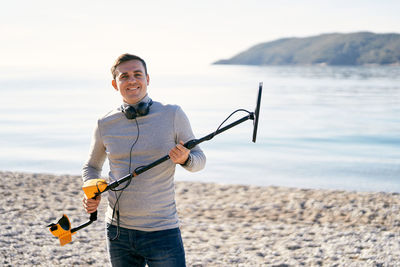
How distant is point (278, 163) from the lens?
16641mm

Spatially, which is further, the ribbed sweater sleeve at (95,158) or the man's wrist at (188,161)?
the ribbed sweater sleeve at (95,158)

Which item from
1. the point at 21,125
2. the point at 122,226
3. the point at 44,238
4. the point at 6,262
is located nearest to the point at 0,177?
the point at 44,238

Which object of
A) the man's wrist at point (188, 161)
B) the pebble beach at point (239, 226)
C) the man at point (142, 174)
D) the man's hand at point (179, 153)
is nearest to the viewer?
the man's hand at point (179, 153)

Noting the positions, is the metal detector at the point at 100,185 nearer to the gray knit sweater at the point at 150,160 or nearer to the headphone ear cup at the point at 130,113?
the gray knit sweater at the point at 150,160

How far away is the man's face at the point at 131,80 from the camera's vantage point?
2744 millimetres

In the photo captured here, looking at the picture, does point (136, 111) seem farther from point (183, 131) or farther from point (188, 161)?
point (188, 161)

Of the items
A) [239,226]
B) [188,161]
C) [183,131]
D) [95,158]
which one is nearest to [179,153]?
[188,161]

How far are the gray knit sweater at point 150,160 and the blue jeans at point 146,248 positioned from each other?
4 cm

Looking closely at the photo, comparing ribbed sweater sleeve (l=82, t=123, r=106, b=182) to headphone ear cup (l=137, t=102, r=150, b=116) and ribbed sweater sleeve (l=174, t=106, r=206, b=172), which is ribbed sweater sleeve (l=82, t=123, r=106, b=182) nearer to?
headphone ear cup (l=137, t=102, r=150, b=116)

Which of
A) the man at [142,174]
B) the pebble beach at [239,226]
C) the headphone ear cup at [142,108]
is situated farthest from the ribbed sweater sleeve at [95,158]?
the pebble beach at [239,226]

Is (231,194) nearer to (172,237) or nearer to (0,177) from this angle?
(0,177)

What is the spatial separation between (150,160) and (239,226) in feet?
15.9

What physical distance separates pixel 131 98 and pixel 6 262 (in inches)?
142

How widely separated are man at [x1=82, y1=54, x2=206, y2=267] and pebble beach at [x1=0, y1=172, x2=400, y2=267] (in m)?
2.93
